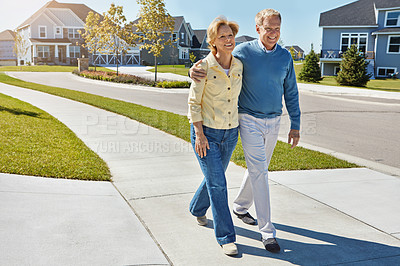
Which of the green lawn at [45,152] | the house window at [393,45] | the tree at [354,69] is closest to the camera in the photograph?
the green lawn at [45,152]

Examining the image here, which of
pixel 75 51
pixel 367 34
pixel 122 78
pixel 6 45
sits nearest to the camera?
pixel 122 78

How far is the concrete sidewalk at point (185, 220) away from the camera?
140 inches

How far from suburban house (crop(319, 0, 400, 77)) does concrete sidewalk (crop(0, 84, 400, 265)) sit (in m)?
35.0

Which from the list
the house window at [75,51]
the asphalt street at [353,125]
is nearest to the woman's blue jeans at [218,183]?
the asphalt street at [353,125]

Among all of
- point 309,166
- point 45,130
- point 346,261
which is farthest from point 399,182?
point 45,130

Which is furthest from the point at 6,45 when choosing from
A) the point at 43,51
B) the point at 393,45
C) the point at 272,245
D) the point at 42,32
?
the point at 272,245

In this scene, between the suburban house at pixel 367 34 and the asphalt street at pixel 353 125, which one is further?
the suburban house at pixel 367 34

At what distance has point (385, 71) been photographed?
38.1 metres

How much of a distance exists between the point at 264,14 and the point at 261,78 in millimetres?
607

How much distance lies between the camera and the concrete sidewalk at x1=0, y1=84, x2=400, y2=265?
355cm

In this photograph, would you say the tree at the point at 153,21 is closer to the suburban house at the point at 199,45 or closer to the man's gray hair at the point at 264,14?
the man's gray hair at the point at 264,14

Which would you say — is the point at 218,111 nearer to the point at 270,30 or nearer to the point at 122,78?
the point at 270,30

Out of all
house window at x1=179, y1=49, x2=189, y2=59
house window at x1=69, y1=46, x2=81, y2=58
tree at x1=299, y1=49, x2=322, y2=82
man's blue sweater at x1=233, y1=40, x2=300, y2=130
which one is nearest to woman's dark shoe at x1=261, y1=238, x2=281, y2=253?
man's blue sweater at x1=233, y1=40, x2=300, y2=130

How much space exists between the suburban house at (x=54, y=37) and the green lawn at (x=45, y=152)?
5209 centimetres
